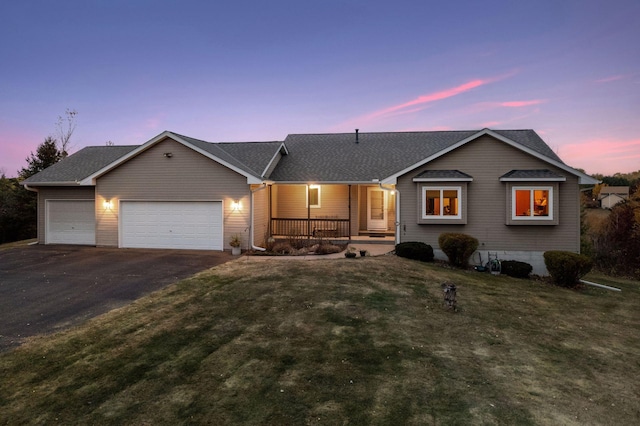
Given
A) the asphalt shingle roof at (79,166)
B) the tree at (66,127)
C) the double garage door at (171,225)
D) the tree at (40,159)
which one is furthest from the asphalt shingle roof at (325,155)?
the tree at (66,127)

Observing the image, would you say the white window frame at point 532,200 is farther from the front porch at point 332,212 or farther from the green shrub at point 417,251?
the front porch at point 332,212

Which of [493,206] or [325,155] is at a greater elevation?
[325,155]

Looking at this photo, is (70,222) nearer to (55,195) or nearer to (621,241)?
(55,195)

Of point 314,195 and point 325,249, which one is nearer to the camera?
point 325,249

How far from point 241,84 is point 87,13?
32.5 feet

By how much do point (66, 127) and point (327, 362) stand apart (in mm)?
44711

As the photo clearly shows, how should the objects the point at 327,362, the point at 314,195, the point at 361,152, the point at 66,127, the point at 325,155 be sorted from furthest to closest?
1. the point at 66,127
2. the point at 361,152
3. the point at 325,155
4. the point at 314,195
5. the point at 327,362

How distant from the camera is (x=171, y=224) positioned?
16328mm

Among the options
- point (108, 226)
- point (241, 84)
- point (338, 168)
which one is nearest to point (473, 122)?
point (338, 168)

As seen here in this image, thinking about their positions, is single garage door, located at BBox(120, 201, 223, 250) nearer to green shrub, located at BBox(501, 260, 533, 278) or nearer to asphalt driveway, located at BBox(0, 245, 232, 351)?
asphalt driveway, located at BBox(0, 245, 232, 351)

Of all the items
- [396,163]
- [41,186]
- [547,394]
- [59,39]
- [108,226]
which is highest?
[59,39]

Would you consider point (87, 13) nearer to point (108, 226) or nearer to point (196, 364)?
point (108, 226)

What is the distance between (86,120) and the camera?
124 feet

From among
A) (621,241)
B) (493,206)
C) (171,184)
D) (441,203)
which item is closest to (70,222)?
(171,184)
